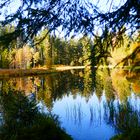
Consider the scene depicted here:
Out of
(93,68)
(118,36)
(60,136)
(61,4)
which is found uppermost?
(61,4)

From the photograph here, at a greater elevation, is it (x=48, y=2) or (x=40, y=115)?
(x=48, y=2)

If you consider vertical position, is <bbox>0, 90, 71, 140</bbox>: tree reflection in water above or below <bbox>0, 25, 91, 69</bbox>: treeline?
below

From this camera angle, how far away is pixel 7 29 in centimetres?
591

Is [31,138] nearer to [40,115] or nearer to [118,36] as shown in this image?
[40,115]

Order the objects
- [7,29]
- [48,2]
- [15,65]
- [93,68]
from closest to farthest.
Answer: [93,68], [48,2], [7,29], [15,65]

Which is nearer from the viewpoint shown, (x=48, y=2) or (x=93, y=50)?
(x=93, y=50)

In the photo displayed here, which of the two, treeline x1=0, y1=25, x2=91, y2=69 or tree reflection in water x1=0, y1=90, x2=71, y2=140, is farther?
tree reflection in water x1=0, y1=90, x2=71, y2=140

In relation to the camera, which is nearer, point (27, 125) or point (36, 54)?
point (27, 125)

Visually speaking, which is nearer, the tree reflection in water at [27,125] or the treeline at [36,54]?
the treeline at [36,54]

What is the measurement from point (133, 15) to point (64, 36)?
3.92ft

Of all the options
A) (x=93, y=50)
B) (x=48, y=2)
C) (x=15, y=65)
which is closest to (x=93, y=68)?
(x=93, y=50)

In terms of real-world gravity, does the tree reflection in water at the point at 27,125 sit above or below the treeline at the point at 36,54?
below

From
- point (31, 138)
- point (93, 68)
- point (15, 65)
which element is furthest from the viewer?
point (15, 65)

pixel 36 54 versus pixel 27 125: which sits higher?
pixel 36 54
